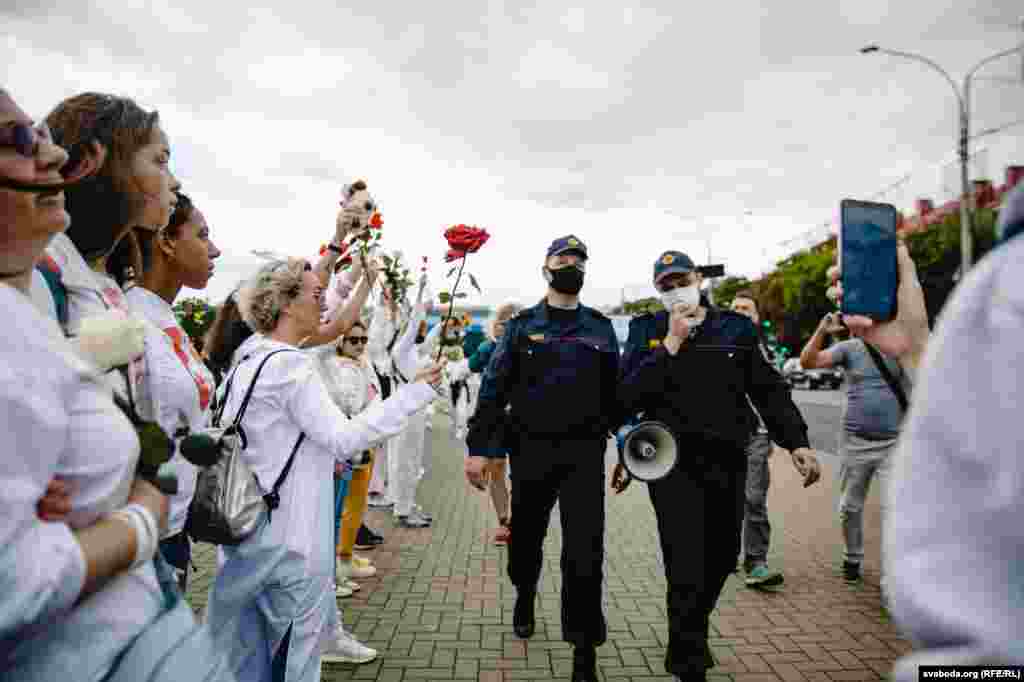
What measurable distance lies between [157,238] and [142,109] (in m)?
0.58

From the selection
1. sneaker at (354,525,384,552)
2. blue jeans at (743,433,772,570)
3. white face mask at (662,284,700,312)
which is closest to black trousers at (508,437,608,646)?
white face mask at (662,284,700,312)

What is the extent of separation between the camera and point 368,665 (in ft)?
12.6

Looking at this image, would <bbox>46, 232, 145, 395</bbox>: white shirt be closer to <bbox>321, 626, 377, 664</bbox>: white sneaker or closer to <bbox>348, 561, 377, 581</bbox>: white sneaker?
<bbox>321, 626, 377, 664</bbox>: white sneaker

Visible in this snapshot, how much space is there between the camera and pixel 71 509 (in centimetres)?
115

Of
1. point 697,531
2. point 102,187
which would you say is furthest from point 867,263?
point 697,531

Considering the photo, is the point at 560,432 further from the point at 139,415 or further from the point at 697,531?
the point at 139,415

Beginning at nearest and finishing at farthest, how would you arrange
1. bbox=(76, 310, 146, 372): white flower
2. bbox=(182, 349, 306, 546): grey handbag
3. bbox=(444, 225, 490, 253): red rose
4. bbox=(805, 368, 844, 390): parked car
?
1. bbox=(76, 310, 146, 372): white flower
2. bbox=(182, 349, 306, 546): grey handbag
3. bbox=(444, 225, 490, 253): red rose
4. bbox=(805, 368, 844, 390): parked car

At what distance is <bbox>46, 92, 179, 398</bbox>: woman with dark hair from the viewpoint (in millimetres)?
1688

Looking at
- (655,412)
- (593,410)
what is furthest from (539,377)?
(655,412)

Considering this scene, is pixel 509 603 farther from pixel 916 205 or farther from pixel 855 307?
pixel 916 205

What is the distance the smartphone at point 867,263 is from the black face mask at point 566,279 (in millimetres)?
2734

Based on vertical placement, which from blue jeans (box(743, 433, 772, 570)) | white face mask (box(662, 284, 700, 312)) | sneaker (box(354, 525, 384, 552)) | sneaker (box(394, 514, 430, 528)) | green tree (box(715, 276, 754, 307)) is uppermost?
green tree (box(715, 276, 754, 307))

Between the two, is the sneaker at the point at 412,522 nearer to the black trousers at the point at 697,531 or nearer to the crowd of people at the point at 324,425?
the crowd of people at the point at 324,425

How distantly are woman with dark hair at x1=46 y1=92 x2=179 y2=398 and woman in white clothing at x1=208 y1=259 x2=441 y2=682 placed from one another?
0.80 meters
